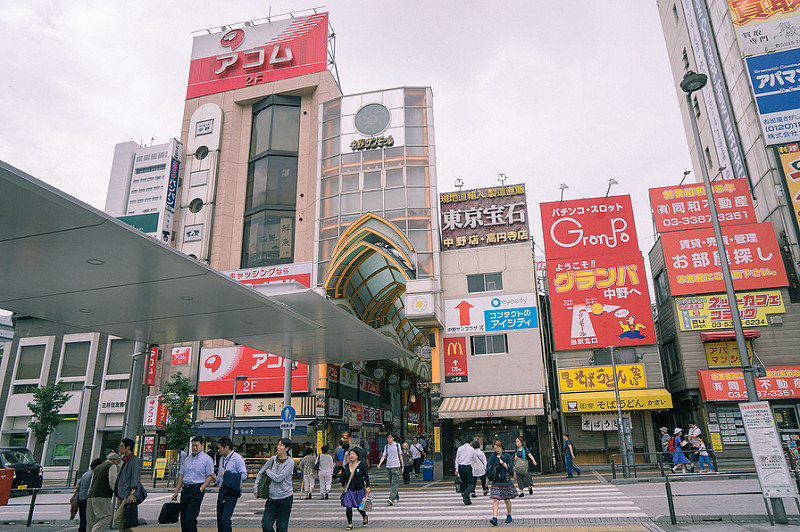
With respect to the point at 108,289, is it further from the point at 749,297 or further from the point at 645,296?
the point at 749,297

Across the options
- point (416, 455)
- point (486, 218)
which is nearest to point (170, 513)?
point (416, 455)

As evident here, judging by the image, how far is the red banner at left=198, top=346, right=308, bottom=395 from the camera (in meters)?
30.5

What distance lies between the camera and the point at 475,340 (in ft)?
87.2

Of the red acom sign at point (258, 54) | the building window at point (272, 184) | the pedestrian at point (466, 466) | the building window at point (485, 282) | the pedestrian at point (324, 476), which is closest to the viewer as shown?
the pedestrian at point (466, 466)

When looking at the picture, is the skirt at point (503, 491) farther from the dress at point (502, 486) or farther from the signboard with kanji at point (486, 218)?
the signboard with kanji at point (486, 218)

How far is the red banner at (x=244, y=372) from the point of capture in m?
30.5

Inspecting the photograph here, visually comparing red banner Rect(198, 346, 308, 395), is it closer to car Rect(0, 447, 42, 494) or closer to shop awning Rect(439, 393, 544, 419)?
shop awning Rect(439, 393, 544, 419)

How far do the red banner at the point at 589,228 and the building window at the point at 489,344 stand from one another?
5119mm

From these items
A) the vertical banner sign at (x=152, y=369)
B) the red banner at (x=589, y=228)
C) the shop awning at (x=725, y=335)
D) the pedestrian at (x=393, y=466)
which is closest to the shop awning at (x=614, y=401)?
the shop awning at (x=725, y=335)

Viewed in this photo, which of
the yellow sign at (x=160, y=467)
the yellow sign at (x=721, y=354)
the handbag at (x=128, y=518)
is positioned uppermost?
the yellow sign at (x=721, y=354)

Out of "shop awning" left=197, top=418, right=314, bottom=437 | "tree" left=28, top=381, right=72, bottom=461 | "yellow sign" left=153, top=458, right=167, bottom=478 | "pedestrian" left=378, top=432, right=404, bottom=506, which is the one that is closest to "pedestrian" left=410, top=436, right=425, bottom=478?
"shop awning" left=197, top=418, right=314, bottom=437

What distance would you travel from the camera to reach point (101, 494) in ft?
29.9

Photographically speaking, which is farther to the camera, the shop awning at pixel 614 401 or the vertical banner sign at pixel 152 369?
the vertical banner sign at pixel 152 369

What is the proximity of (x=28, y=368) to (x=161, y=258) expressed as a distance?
3890cm
